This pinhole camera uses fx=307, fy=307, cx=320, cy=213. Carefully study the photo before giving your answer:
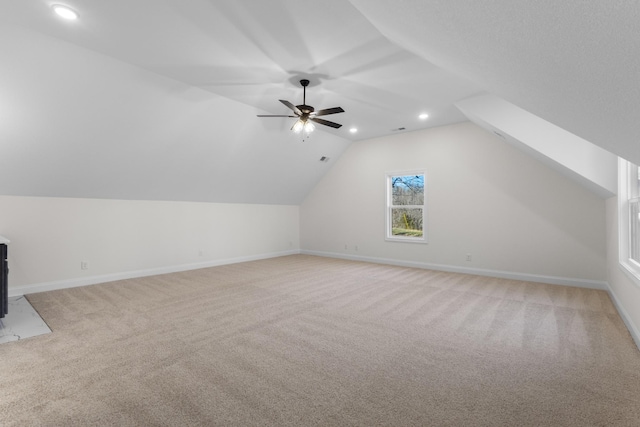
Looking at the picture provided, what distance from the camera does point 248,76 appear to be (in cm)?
390

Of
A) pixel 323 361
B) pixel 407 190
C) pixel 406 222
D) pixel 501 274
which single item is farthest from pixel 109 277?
pixel 501 274

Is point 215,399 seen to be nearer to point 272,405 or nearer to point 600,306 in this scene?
point 272,405

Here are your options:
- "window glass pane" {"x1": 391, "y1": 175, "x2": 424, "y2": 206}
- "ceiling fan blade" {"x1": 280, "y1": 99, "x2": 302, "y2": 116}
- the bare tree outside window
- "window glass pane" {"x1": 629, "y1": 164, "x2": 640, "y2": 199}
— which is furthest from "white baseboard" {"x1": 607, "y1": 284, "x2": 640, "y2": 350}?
"ceiling fan blade" {"x1": 280, "y1": 99, "x2": 302, "y2": 116}

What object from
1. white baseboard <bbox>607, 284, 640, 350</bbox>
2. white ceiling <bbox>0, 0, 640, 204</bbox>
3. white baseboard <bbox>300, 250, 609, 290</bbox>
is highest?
white ceiling <bbox>0, 0, 640, 204</bbox>

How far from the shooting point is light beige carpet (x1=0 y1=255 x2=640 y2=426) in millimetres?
1840

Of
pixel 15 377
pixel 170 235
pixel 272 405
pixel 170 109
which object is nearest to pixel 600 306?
pixel 272 405

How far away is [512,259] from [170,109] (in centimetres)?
606

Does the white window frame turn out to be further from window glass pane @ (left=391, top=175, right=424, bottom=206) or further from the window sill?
window glass pane @ (left=391, top=175, right=424, bottom=206)

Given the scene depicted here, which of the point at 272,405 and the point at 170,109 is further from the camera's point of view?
the point at 170,109

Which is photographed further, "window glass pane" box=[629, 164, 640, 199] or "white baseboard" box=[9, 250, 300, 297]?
"white baseboard" box=[9, 250, 300, 297]

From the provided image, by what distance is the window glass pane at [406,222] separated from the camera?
6652 millimetres

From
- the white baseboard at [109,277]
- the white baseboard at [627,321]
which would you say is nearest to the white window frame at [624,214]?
the white baseboard at [627,321]

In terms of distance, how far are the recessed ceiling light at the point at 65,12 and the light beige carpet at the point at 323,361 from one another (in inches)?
114

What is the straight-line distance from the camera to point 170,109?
431cm
